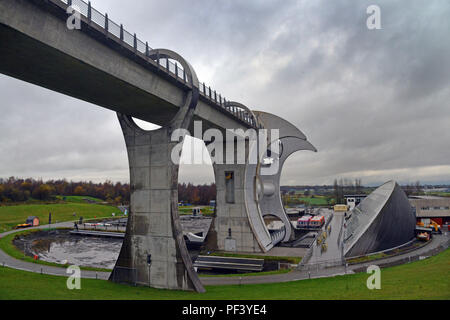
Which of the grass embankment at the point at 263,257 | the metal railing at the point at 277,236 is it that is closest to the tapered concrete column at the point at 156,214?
the grass embankment at the point at 263,257

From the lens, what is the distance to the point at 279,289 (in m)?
17.1

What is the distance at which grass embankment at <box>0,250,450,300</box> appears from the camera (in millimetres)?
13148

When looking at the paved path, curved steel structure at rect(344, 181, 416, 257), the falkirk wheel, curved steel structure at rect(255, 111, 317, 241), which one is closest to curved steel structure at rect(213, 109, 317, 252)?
curved steel structure at rect(255, 111, 317, 241)

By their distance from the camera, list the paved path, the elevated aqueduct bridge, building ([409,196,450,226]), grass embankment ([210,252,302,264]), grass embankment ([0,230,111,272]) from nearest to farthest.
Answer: the elevated aqueduct bridge, the paved path, grass embankment ([0,230,111,272]), grass embankment ([210,252,302,264]), building ([409,196,450,226])

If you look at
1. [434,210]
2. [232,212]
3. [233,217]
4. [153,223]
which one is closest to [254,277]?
[153,223]

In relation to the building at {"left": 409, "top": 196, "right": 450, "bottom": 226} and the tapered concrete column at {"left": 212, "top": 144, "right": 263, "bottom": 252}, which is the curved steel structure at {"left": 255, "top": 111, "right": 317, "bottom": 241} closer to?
the tapered concrete column at {"left": 212, "top": 144, "right": 263, "bottom": 252}

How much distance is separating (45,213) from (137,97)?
61.8m

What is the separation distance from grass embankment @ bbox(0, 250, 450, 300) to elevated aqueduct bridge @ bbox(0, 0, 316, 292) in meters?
1.70

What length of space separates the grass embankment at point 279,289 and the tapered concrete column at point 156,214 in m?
0.95

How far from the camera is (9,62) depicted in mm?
12492

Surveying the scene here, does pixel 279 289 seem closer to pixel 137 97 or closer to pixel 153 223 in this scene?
pixel 153 223
